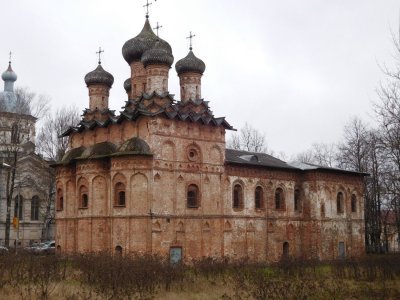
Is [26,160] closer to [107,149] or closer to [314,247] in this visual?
[107,149]

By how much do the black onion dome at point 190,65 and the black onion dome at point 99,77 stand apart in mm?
3645

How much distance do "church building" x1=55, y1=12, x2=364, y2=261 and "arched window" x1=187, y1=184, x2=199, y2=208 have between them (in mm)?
46

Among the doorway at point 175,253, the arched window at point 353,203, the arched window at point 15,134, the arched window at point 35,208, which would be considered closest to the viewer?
the doorway at point 175,253

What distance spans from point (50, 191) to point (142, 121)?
45.3ft

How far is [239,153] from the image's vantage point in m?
30.1

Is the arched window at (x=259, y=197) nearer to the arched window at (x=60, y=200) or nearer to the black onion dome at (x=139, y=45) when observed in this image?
the black onion dome at (x=139, y=45)

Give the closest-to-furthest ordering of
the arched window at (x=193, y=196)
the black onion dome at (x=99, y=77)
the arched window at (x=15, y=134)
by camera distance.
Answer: the arched window at (x=193, y=196), the black onion dome at (x=99, y=77), the arched window at (x=15, y=134)

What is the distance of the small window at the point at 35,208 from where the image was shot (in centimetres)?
4072

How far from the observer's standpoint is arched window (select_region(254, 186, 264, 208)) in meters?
28.1

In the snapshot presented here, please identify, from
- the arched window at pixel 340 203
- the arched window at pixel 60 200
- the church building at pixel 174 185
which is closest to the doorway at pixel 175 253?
the church building at pixel 174 185

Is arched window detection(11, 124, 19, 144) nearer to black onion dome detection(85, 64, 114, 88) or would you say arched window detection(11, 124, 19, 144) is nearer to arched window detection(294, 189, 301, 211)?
black onion dome detection(85, 64, 114, 88)

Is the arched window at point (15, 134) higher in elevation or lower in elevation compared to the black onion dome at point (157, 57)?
lower

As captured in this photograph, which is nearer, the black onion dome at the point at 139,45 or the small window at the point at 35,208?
the black onion dome at the point at 139,45

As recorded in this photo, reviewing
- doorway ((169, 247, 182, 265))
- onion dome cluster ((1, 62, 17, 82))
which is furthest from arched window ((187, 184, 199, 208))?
onion dome cluster ((1, 62, 17, 82))
